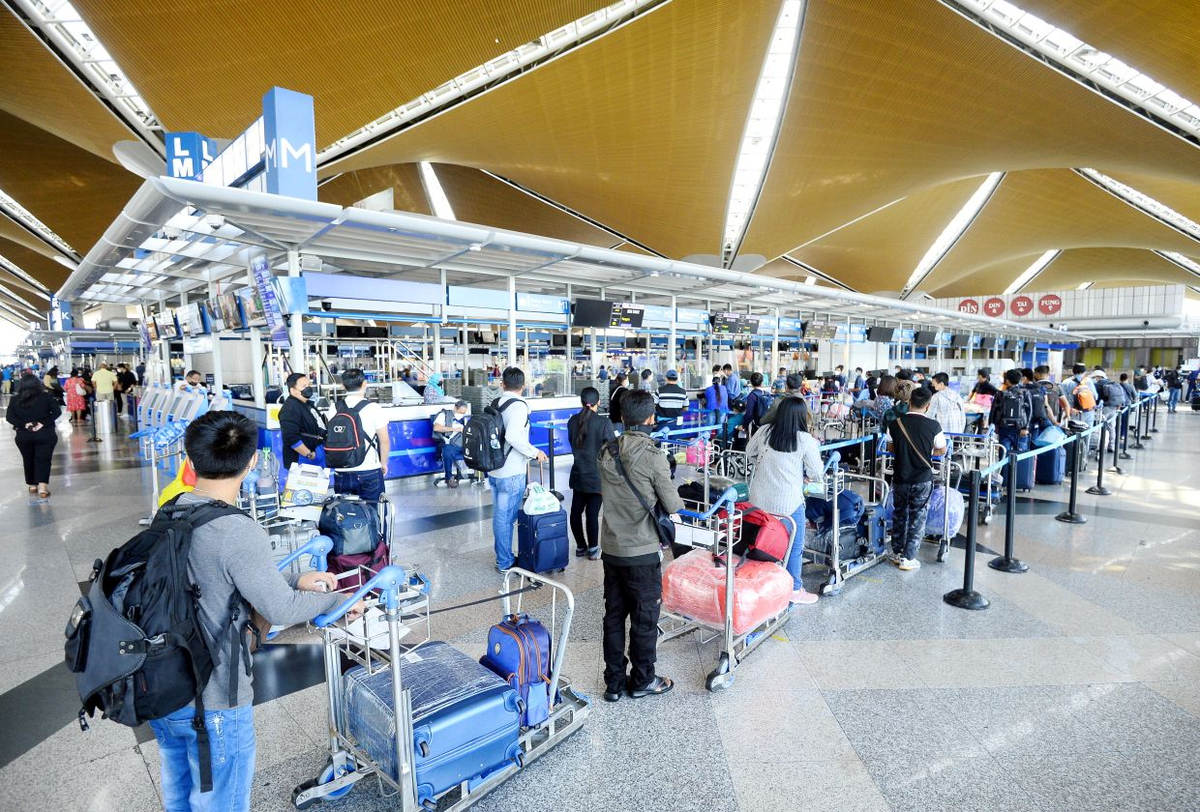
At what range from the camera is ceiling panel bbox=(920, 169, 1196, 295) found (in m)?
28.9

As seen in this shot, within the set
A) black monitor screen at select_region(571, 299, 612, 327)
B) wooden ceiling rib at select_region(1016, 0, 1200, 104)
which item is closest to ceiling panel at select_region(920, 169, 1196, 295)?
wooden ceiling rib at select_region(1016, 0, 1200, 104)

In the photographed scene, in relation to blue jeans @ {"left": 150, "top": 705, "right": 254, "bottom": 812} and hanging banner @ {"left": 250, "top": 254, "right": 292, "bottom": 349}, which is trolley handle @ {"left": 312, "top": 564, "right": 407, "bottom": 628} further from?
hanging banner @ {"left": 250, "top": 254, "right": 292, "bottom": 349}

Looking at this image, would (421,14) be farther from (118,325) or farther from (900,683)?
(118,325)

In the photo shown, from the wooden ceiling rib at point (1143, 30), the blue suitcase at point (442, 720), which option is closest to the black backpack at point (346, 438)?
the blue suitcase at point (442, 720)

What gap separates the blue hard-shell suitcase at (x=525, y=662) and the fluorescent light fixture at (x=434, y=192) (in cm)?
2923

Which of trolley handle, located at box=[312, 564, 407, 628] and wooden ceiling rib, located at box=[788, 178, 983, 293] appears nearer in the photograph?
trolley handle, located at box=[312, 564, 407, 628]

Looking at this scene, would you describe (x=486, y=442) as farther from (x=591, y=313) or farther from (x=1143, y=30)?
(x=1143, y=30)

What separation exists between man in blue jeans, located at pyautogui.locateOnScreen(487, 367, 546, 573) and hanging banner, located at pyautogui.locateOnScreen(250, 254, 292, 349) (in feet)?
13.9

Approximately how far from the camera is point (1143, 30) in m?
12.3

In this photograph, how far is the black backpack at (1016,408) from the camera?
313 inches

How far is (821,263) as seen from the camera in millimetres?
42688

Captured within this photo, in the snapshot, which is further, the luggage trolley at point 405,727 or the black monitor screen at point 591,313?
the black monitor screen at point 591,313

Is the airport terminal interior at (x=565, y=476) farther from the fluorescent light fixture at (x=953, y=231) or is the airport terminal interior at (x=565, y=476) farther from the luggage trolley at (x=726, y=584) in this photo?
the fluorescent light fixture at (x=953, y=231)

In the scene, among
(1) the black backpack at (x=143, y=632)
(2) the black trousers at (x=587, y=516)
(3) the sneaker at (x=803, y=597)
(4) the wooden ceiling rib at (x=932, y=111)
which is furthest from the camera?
(4) the wooden ceiling rib at (x=932, y=111)
